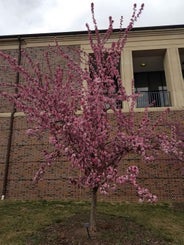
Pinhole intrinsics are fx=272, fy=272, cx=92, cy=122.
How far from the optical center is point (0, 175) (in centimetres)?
1189

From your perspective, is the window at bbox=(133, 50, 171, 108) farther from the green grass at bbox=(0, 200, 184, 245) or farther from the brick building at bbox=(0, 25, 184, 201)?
the green grass at bbox=(0, 200, 184, 245)

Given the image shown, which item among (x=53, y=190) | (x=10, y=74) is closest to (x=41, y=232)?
(x=53, y=190)

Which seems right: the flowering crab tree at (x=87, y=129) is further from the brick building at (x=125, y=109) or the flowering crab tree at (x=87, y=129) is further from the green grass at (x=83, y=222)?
the brick building at (x=125, y=109)

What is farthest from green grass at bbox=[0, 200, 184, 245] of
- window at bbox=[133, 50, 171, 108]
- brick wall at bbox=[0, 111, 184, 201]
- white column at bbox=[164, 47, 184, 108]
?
window at bbox=[133, 50, 171, 108]

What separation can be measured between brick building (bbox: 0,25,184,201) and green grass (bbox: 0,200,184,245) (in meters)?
0.96

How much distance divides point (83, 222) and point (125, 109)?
7.00 m

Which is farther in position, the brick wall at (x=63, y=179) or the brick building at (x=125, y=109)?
the brick building at (x=125, y=109)

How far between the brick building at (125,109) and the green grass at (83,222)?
0.96 m

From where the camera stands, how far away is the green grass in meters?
6.24

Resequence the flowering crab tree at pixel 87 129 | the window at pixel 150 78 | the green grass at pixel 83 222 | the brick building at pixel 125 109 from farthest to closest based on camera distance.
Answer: the window at pixel 150 78
the brick building at pixel 125 109
the green grass at pixel 83 222
the flowering crab tree at pixel 87 129

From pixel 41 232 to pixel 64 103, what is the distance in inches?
133

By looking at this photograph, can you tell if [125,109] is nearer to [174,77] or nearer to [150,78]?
[174,77]

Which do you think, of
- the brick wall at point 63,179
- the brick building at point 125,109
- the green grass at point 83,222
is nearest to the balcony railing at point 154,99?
the brick building at point 125,109

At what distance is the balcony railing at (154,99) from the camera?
15.1 m
